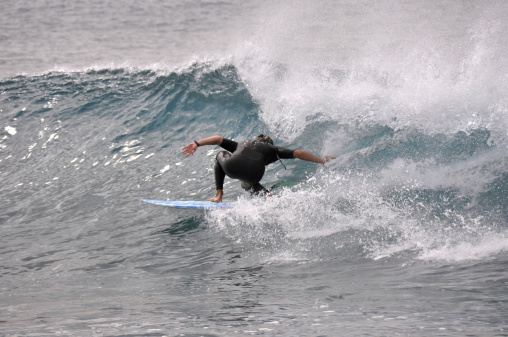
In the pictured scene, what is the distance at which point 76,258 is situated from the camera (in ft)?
18.4

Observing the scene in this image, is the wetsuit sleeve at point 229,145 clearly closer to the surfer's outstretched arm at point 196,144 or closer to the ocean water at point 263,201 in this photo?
the surfer's outstretched arm at point 196,144

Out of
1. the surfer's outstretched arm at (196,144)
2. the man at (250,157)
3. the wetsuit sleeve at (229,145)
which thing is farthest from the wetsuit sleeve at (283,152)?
the surfer's outstretched arm at (196,144)

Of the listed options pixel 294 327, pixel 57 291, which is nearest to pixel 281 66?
pixel 57 291

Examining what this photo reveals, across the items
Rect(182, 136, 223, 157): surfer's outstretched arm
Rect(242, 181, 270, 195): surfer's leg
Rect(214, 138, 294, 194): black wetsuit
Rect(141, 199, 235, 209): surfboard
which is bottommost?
Rect(141, 199, 235, 209): surfboard

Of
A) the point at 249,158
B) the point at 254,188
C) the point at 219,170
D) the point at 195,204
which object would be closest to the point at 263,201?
the point at 254,188

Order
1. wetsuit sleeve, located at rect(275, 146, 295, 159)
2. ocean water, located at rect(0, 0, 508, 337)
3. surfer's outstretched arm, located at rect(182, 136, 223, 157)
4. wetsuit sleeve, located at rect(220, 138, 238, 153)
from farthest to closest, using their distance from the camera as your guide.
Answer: wetsuit sleeve, located at rect(220, 138, 238, 153), wetsuit sleeve, located at rect(275, 146, 295, 159), surfer's outstretched arm, located at rect(182, 136, 223, 157), ocean water, located at rect(0, 0, 508, 337)

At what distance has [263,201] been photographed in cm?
640

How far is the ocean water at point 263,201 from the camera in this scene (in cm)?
318

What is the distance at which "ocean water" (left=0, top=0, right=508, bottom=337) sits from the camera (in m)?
3.18

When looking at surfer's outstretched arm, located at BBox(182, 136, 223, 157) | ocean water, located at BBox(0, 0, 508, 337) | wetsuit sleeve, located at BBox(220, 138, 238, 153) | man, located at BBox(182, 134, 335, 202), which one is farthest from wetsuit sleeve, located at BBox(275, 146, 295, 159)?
surfer's outstretched arm, located at BBox(182, 136, 223, 157)

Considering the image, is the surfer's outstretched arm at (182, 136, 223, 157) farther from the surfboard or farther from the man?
the surfboard

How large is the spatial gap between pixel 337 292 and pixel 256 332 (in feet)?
3.14

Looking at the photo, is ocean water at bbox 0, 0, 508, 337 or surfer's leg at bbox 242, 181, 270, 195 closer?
ocean water at bbox 0, 0, 508, 337

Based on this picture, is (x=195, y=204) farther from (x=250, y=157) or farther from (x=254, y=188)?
(x=250, y=157)
